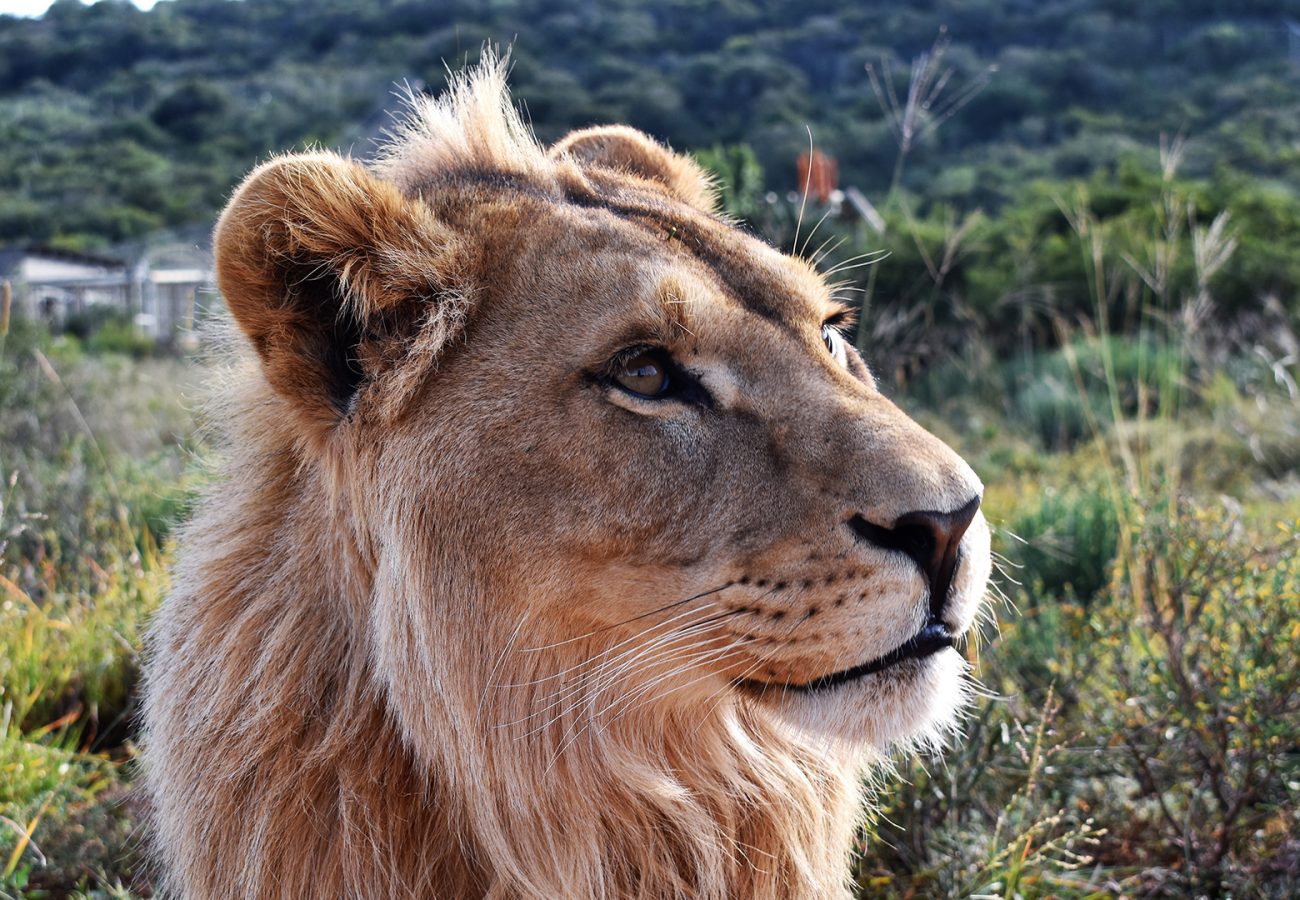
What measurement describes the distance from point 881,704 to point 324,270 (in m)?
1.33

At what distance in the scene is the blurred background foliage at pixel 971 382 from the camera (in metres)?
3.24

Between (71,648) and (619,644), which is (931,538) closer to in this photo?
(619,644)

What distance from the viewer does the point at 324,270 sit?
2219 millimetres

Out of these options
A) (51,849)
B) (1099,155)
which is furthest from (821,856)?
(1099,155)

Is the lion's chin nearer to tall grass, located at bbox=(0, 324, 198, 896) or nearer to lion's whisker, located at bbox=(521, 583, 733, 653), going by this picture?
lion's whisker, located at bbox=(521, 583, 733, 653)

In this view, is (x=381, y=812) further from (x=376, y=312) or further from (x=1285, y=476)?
(x=1285, y=476)

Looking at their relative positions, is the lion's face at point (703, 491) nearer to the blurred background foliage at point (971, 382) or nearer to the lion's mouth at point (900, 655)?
the lion's mouth at point (900, 655)

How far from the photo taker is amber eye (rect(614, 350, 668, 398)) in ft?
7.32

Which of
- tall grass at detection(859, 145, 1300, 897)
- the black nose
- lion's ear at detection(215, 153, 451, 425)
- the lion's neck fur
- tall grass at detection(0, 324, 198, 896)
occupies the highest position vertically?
lion's ear at detection(215, 153, 451, 425)

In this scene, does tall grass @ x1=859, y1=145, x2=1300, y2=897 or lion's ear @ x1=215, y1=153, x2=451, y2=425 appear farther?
tall grass @ x1=859, y1=145, x2=1300, y2=897

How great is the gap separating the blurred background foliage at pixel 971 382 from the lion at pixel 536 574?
0.74m

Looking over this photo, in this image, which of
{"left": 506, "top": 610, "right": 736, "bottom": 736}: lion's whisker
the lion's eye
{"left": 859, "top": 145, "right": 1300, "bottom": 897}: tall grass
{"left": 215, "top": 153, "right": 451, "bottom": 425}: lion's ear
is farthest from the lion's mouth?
{"left": 215, "top": 153, "right": 451, "bottom": 425}: lion's ear

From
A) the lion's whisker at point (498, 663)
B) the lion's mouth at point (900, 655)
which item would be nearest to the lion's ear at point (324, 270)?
the lion's whisker at point (498, 663)

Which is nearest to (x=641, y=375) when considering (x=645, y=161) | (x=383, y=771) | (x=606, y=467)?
(x=606, y=467)
